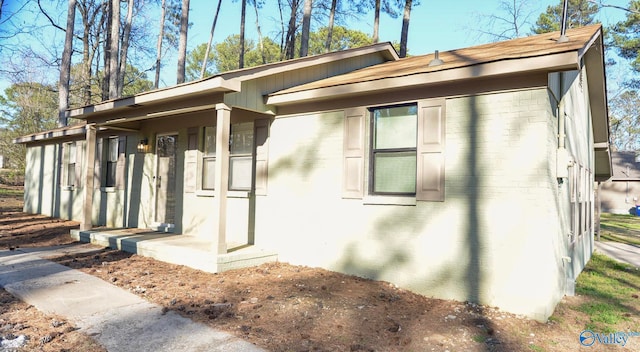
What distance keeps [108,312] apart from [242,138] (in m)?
3.91

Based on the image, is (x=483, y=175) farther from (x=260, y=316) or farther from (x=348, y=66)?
(x=348, y=66)

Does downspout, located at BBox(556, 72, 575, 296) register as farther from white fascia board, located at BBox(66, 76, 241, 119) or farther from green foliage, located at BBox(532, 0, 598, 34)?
green foliage, located at BBox(532, 0, 598, 34)

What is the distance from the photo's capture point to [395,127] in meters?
5.62

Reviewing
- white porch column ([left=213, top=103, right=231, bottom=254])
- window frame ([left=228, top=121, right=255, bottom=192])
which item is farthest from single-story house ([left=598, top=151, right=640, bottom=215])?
white porch column ([left=213, top=103, right=231, bottom=254])

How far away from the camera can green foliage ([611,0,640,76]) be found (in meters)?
20.9

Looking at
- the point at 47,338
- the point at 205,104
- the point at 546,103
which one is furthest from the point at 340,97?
the point at 47,338

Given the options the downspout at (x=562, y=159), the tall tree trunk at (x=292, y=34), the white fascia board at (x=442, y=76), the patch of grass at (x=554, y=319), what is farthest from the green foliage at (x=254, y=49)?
the patch of grass at (x=554, y=319)

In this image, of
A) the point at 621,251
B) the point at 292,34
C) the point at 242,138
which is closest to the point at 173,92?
the point at 242,138

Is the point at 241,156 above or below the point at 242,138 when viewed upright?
below

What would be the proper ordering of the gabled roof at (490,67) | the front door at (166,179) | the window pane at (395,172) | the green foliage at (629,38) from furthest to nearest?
the green foliage at (629,38)
the front door at (166,179)
the window pane at (395,172)
the gabled roof at (490,67)

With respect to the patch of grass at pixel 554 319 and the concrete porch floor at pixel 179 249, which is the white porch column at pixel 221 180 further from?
the patch of grass at pixel 554 319

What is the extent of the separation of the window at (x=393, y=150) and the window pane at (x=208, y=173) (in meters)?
3.48

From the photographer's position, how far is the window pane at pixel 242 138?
732 centimetres

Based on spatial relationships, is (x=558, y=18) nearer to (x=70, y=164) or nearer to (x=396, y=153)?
(x=396, y=153)
